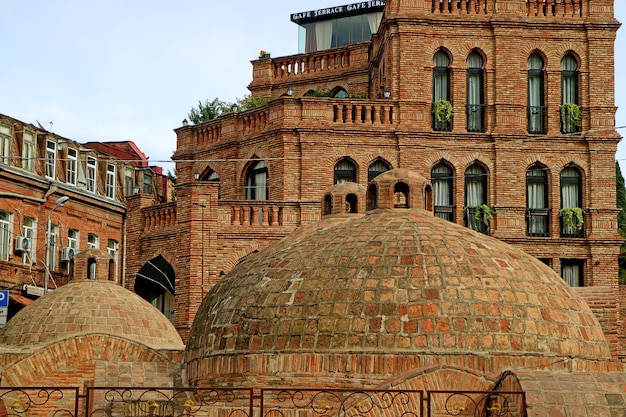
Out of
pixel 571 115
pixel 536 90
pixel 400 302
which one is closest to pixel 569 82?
pixel 536 90

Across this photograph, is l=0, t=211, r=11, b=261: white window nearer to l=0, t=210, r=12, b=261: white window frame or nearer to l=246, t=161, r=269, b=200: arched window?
l=0, t=210, r=12, b=261: white window frame

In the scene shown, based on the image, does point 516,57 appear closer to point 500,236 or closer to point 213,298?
point 500,236

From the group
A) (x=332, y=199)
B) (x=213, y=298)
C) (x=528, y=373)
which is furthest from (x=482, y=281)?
(x=332, y=199)

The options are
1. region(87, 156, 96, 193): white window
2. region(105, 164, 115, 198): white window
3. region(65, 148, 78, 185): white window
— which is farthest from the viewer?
region(105, 164, 115, 198): white window

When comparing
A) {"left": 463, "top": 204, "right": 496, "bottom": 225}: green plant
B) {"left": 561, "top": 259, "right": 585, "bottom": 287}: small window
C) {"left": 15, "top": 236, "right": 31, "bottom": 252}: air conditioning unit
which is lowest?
{"left": 561, "top": 259, "right": 585, "bottom": 287}: small window

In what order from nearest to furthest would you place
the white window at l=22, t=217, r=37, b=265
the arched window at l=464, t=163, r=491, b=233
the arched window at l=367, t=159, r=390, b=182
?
the arched window at l=367, t=159, r=390, b=182
the arched window at l=464, t=163, r=491, b=233
the white window at l=22, t=217, r=37, b=265

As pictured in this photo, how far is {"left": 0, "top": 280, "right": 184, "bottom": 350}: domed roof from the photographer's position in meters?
36.6

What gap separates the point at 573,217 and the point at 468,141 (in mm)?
4206

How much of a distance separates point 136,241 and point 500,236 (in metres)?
11.9

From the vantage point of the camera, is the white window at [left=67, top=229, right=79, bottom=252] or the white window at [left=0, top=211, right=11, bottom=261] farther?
the white window at [left=67, top=229, right=79, bottom=252]

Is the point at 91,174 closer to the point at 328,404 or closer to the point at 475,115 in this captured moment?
the point at 475,115

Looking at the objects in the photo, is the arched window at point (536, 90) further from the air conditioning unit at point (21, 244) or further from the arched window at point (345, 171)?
the air conditioning unit at point (21, 244)

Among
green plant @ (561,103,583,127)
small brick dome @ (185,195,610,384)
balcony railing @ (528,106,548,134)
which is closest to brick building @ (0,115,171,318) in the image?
balcony railing @ (528,106,548,134)

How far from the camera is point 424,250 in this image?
1012 inches
